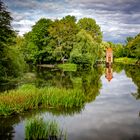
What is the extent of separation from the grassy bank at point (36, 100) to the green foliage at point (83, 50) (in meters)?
47.5

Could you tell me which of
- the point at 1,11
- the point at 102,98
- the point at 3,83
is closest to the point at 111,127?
the point at 102,98

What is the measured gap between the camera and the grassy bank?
23562 mm

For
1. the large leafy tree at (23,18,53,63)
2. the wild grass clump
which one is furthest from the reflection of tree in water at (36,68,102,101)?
the large leafy tree at (23,18,53,63)

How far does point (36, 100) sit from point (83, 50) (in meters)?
52.3

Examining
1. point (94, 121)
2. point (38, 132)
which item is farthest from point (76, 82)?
point (38, 132)

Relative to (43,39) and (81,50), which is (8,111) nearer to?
(81,50)

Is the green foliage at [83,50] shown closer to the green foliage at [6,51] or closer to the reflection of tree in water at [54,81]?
the reflection of tree in water at [54,81]

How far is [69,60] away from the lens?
79938 millimetres

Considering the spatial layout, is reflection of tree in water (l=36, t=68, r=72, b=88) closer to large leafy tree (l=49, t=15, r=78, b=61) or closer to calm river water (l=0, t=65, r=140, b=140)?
calm river water (l=0, t=65, r=140, b=140)

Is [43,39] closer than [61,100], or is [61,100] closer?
[61,100]

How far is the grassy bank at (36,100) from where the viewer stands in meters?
23.6

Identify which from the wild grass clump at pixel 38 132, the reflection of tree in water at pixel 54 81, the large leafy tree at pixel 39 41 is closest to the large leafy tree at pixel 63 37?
the large leafy tree at pixel 39 41

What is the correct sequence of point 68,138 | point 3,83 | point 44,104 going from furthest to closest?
point 3,83, point 44,104, point 68,138

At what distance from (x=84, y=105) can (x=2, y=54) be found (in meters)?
17.4
